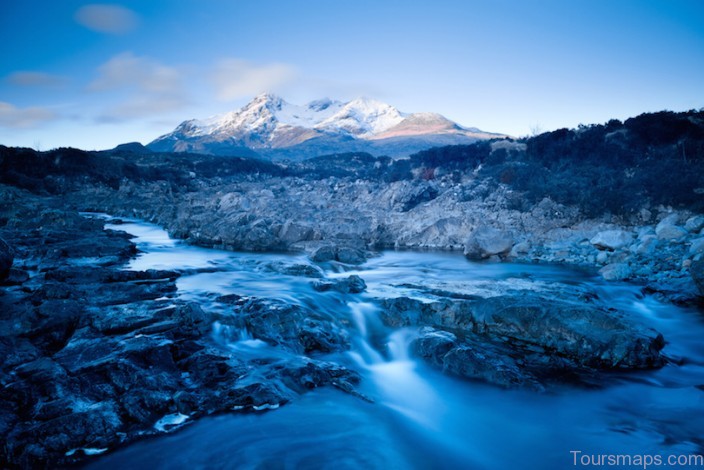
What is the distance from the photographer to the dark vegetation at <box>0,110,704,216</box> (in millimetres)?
15359

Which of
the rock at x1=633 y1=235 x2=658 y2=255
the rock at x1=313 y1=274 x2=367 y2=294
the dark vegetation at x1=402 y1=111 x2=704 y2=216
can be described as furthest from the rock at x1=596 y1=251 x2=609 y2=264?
the rock at x1=313 y1=274 x2=367 y2=294

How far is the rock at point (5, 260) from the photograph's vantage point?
21.5 feet

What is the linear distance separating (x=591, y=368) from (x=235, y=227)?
41.3 feet

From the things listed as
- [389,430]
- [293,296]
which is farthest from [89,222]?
[389,430]

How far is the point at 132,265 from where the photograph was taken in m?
10.0

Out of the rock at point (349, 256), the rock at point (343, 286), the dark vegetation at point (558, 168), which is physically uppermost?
the dark vegetation at point (558, 168)

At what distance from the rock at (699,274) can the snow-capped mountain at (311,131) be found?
202 feet

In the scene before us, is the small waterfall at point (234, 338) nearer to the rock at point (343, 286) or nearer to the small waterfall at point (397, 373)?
the small waterfall at point (397, 373)

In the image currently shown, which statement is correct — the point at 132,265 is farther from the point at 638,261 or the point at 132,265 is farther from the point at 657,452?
the point at 638,261

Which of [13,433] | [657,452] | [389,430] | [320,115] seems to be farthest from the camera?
[320,115]

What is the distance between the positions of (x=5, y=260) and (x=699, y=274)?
1293 cm

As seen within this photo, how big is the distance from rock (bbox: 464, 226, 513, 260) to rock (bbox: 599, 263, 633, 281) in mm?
3339

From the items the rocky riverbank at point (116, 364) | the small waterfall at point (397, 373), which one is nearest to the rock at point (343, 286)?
the small waterfall at point (397, 373)

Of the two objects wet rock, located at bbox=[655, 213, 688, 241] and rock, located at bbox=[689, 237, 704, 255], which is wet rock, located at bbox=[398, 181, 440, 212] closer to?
wet rock, located at bbox=[655, 213, 688, 241]
